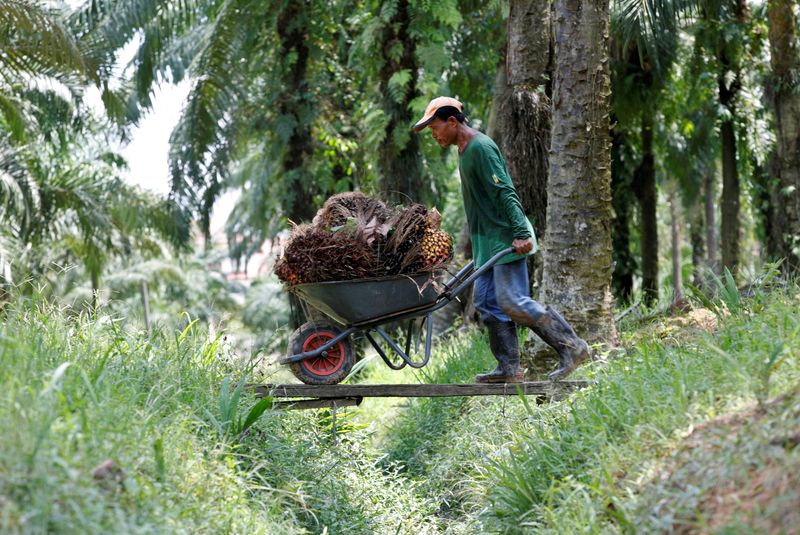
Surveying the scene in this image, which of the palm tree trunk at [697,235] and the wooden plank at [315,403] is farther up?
the palm tree trunk at [697,235]

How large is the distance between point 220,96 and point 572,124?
10768 mm

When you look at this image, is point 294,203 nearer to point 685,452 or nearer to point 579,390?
point 579,390

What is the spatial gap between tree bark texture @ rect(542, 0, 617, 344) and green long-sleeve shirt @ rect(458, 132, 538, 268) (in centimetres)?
131

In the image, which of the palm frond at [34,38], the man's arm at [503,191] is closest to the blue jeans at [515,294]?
the man's arm at [503,191]

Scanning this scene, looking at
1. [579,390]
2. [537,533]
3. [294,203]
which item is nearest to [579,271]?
[579,390]

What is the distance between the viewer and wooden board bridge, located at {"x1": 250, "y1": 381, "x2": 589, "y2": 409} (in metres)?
7.01

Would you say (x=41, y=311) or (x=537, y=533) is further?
(x=41, y=311)

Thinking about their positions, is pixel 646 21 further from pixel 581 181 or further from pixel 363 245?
pixel 363 245

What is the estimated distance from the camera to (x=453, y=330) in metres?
14.2

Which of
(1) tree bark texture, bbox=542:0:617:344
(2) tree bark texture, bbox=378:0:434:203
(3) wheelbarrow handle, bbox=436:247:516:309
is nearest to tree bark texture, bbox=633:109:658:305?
(2) tree bark texture, bbox=378:0:434:203

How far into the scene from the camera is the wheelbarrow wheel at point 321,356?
736cm

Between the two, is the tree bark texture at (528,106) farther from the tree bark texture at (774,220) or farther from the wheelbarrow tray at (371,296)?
the wheelbarrow tray at (371,296)

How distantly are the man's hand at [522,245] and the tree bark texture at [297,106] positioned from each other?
10.1 m

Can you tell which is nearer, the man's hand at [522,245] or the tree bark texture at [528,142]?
the man's hand at [522,245]
